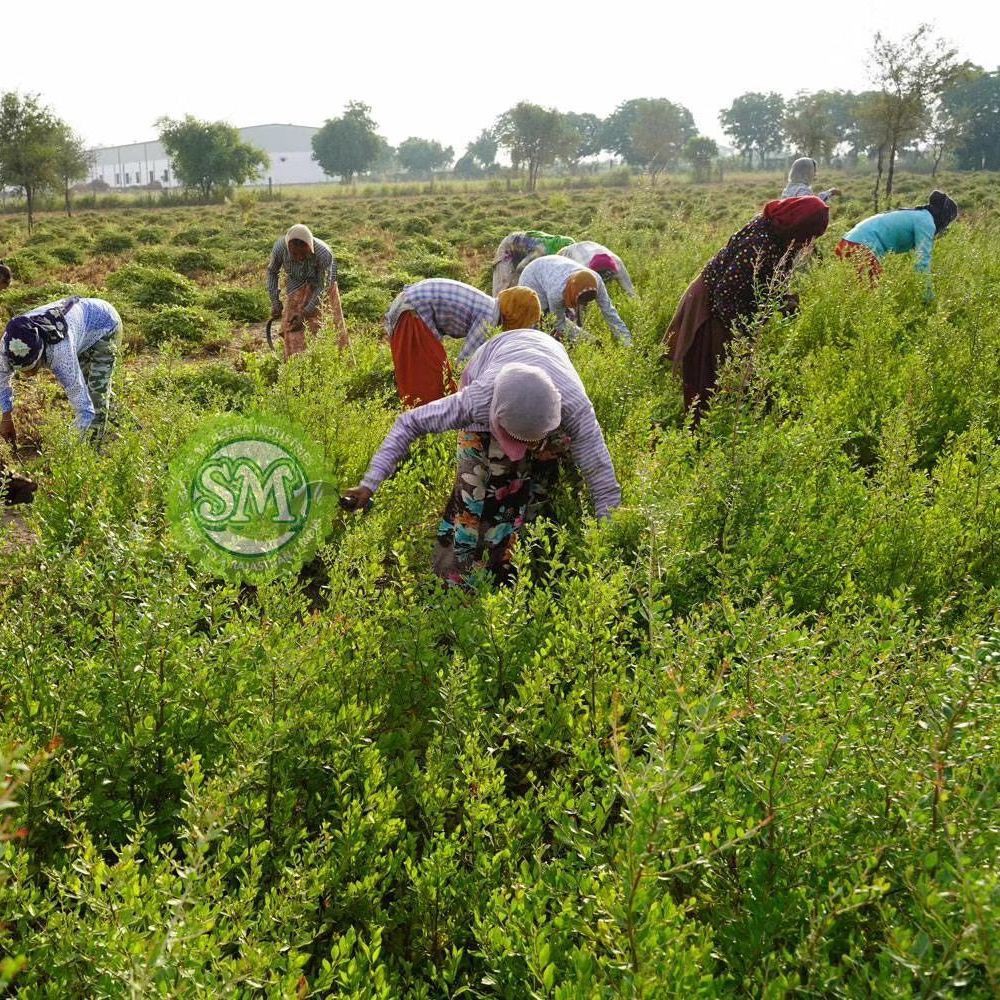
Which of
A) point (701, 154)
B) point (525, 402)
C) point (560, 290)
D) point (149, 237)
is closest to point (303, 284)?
point (560, 290)

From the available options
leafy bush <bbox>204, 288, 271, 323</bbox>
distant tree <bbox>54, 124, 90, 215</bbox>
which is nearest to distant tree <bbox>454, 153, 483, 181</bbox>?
distant tree <bbox>54, 124, 90, 215</bbox>

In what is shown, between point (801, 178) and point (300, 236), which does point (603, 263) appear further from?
point (801, 178)

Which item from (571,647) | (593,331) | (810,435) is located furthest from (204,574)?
(593,331)

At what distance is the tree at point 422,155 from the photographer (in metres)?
98.1

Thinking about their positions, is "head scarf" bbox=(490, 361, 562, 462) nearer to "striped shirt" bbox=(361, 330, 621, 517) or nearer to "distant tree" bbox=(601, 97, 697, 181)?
"striped shirt" bbox=(361, 330, 621, 517)

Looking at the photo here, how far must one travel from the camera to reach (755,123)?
233 ft

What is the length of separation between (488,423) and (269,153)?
4293 inches

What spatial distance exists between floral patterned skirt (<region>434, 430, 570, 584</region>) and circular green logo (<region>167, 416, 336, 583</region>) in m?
0.68

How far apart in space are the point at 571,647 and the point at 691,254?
6216 millimetres

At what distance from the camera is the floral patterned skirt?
294 cm

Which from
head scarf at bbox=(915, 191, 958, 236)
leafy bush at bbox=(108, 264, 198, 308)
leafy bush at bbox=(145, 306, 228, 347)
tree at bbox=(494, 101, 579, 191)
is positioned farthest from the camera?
tree at bbox=(494, 101, 579, 191)

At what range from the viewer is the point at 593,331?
5.53m

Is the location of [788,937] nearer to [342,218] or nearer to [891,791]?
[891,791]

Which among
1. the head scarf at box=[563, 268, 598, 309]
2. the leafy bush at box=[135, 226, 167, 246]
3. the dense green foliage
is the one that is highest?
the leafy bush at box=[135, 226, 167, 246]
